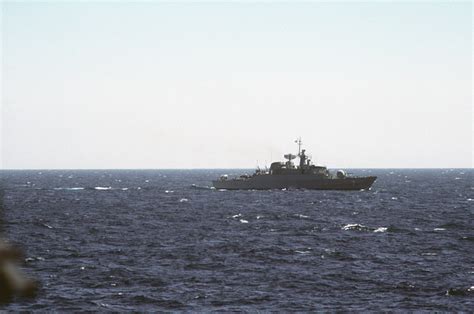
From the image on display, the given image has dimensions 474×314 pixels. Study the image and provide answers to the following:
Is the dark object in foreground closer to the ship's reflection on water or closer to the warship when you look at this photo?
the ship's reflection on water

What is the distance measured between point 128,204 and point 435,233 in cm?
6057

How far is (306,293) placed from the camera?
3444cm

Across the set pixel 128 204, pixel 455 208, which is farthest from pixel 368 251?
pixel 128 204

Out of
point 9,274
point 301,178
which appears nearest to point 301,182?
point 301,178

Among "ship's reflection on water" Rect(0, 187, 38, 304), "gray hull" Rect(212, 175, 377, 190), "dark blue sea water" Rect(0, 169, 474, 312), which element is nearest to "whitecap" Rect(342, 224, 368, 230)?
"dark blue sea water" Rect(0, 169, 474, 312)

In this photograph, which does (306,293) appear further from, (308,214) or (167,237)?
(308,214)

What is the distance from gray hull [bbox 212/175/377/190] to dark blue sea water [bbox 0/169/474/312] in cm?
4658

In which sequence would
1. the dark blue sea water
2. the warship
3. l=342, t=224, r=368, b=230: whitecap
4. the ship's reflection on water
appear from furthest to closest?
the warship
l=342, t=224, r=368, b=230: whitecap
the dark blue sea water
the ship's reflection on water

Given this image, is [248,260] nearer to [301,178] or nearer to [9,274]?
[9,274]

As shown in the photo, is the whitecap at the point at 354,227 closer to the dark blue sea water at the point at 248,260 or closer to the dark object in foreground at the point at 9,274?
the dark blue sea water at the point at 248,260

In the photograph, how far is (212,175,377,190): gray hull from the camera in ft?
445

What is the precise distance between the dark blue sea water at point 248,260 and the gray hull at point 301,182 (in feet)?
153

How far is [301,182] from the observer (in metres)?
137

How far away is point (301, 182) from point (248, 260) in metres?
92.5
